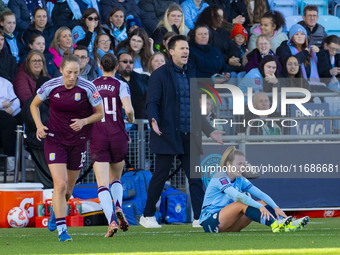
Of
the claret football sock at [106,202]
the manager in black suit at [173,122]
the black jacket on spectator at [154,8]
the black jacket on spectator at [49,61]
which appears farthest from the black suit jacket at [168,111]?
the black jacket on spectator at [154,8]

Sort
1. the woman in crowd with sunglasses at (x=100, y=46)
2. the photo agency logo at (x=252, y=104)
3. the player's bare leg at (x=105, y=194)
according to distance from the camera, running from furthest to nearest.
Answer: the woman in crowd with sunglasses at (x=100, y=46) → the photo agency logo at (x=252, y=104) → the player's bare leg at (x=105, y=194)

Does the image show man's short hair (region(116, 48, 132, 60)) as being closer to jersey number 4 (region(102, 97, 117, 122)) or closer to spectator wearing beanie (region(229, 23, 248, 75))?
spectator wearing beanie (region(229, 23, 248, 75))

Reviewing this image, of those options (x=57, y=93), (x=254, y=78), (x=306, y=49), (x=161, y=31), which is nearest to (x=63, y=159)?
(x=57, y=93)

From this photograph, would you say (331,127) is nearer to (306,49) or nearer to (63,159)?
(306,49)

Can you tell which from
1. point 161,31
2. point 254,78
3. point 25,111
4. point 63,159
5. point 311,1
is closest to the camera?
point 63,159

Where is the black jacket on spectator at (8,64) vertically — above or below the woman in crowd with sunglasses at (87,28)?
below

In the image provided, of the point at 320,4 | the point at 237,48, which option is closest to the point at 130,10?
the point at 237,48

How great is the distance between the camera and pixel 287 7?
20938mm

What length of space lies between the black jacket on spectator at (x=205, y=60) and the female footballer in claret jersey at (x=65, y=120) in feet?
20.3

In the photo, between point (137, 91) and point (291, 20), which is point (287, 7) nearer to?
point (291, 20)

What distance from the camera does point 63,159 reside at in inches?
349

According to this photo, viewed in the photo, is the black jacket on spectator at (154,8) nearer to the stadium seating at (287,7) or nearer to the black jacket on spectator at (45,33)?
the black jacket on spectator at (45,33)

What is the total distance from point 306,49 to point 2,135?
22.1ft

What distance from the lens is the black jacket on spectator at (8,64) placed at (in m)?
13.5
